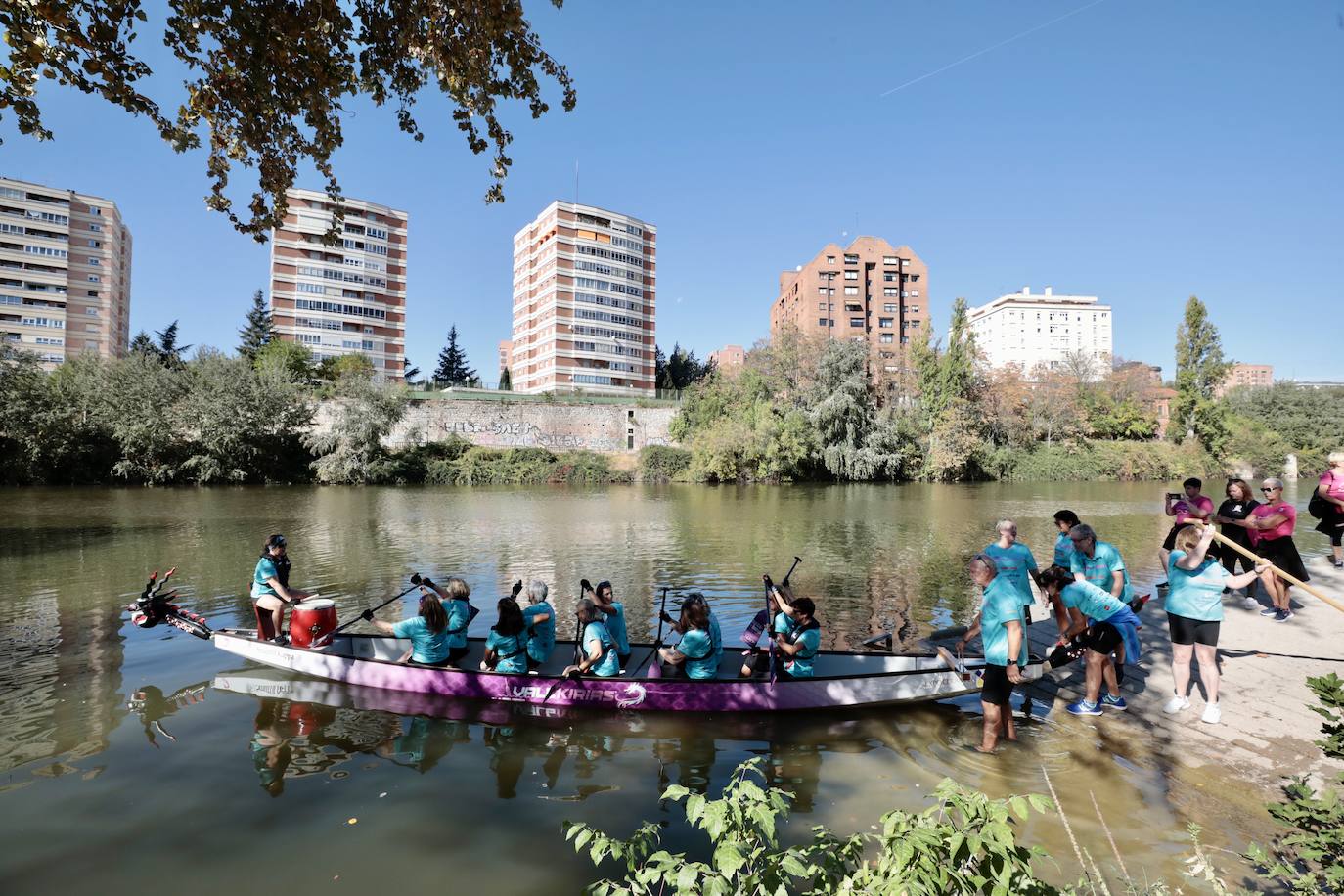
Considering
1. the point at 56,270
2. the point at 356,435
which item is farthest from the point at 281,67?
the point at 56,270

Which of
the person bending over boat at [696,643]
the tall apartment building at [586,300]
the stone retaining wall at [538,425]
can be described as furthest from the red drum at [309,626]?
the tall apartment building at [586,300]

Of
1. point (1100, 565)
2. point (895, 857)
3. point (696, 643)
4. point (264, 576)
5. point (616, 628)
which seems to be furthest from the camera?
point (264, 576)

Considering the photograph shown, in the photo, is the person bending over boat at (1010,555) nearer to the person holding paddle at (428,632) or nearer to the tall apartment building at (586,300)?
the person holding paddle at (428,632)

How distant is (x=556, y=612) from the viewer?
12375 millimetres

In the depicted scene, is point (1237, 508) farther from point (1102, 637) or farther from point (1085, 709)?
point (1085, 709)

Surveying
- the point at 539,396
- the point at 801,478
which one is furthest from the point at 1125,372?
the point at 539,396

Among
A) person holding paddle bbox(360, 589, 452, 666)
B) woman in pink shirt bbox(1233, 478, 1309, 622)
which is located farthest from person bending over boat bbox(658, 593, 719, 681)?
woman in pink shirt bbox(1233, 478, 1309, 622)

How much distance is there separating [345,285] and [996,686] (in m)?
85.6

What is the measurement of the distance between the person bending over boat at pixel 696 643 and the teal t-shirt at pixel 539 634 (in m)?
1.73

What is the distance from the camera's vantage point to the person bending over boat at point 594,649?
25.1 ft

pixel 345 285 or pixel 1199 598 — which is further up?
pixel 345 285

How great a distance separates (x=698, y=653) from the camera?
762 cm

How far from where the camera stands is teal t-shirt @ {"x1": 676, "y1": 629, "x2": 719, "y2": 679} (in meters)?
7.60

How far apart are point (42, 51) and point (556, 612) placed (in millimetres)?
9974
